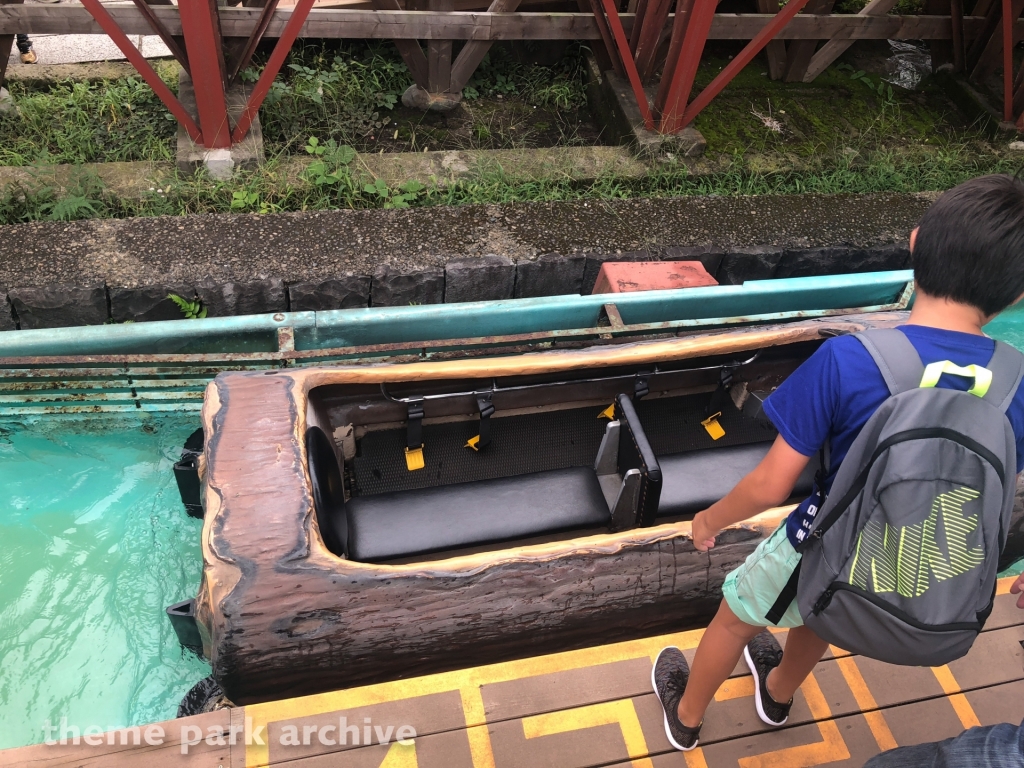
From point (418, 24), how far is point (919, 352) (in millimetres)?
3807

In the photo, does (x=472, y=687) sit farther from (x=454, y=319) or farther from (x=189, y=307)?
(x=189, y=307)

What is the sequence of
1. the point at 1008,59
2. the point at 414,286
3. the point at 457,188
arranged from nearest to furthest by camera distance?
the point at 414,286 < the point at 457,188 < the point at 1008,59

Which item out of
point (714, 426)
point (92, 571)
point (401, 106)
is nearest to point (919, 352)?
point (714, 426)

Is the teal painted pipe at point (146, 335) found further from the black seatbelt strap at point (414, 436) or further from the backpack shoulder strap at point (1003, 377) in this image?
the backpack shoulder strap at point (1003, 377)

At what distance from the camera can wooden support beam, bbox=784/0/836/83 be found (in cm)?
533

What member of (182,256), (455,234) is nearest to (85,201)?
(182,256)

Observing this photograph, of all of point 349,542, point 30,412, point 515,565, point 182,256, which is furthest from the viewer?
point 182,256

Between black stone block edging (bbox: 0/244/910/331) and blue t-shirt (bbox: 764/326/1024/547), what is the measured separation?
2.34 metres

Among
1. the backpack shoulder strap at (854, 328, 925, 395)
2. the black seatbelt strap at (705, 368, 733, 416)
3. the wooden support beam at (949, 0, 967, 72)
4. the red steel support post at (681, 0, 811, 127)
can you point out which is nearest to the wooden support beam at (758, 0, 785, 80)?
the wooden support beam at (949, 0, 967, 72)

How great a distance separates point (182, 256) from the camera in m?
3.31

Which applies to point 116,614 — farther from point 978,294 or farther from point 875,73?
point 875,73

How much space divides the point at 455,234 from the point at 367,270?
471 millimetres

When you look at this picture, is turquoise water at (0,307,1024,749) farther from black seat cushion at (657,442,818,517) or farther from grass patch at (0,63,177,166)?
grass patch at (0,63,177,166)

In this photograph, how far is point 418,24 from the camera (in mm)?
4262
